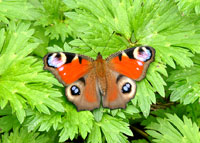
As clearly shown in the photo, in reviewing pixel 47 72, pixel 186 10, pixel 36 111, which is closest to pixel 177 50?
pixel 186 10

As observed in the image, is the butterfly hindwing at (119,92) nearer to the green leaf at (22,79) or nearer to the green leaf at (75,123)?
the green leaf at (75,123)

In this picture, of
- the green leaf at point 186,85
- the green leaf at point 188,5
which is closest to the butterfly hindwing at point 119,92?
the green leaf at point 186,85

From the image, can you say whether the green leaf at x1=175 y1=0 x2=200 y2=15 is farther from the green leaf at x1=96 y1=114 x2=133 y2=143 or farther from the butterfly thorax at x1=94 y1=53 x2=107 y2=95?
the green leaf at x1=96 y1=114 x2=133 y2=143

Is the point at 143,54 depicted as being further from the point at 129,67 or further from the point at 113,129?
the point at 113,129

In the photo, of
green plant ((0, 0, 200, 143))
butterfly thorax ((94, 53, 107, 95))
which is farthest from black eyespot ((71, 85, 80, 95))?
butterfly thorax ((94, 53, 107, 95))

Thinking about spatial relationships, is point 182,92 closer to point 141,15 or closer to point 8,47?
point 141,15

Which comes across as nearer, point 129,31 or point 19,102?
point 19,102
